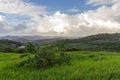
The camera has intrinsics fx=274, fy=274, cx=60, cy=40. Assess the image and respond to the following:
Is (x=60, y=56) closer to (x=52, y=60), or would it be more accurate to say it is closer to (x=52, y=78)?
(x=52, y=60)

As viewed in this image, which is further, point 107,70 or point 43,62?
point 43,62

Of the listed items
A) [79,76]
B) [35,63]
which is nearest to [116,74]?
[79,76]

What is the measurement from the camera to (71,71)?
39.8 ft

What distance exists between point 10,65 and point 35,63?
1.23m

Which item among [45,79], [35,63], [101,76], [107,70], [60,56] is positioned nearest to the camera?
[45,79]

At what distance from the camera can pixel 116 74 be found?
12.0 meters

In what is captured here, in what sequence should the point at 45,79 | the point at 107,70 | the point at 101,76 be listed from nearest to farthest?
the point at 45,79 → the point at 101,76 → the point at 107,70

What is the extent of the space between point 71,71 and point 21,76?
7.80 feet

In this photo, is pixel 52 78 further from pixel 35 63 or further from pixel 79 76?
pixel 35 63

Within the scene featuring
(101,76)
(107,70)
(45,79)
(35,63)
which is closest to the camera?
(45,79)

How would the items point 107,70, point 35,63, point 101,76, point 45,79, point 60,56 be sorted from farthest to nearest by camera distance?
point 60,56, point 35,63, point 107,70, point 101,76, point 45,79

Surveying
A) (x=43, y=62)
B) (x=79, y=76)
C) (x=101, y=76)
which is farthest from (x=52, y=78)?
(x=43, y=62)

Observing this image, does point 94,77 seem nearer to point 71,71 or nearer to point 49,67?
point 71,71

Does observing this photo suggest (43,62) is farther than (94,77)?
Yes
